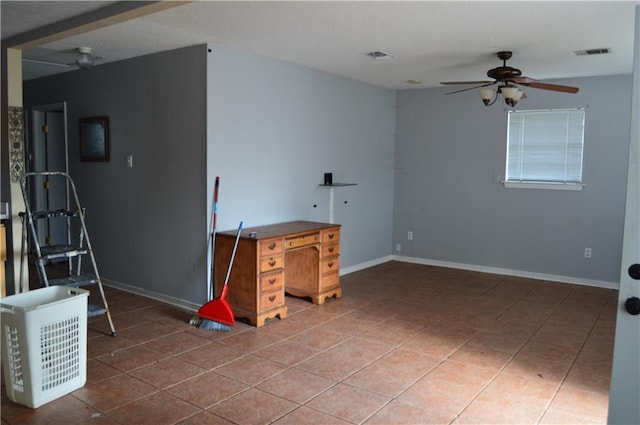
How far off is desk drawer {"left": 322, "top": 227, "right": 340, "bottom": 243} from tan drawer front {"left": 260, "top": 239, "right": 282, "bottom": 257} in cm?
68

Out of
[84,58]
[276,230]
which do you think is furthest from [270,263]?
[84,58]

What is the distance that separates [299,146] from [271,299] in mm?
1798

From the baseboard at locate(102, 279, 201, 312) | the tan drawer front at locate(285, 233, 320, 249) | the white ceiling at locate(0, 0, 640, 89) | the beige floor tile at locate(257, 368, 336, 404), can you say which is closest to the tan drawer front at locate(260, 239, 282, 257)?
the tan drawer front at locate(285, 233, 320, 249)

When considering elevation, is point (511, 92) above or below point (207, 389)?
above

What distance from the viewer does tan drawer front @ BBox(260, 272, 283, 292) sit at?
13.9 ft

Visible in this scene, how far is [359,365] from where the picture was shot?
11.3 feet

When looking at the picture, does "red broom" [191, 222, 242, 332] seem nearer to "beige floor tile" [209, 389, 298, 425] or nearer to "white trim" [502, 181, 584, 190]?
"beige floor tile" [209, 389, 298, 425]

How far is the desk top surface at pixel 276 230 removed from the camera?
14.1 feet

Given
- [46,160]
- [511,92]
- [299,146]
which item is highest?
[511,92]

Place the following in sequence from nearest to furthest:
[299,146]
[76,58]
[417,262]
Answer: [76,58] → [299,146] → [417,262]

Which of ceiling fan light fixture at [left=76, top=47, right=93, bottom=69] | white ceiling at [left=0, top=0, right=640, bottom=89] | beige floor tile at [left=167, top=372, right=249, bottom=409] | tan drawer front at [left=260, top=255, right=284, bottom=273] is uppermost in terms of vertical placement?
white ceiling at [left=0, top=0, right=640, bottom=89]

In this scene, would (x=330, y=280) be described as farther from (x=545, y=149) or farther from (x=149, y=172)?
(x=545, y=149)

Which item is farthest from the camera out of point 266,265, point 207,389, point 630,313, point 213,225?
point 213,225

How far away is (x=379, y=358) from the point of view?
358 centimetres
